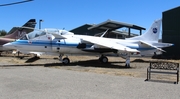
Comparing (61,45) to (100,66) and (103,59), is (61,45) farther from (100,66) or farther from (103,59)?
(103,59)

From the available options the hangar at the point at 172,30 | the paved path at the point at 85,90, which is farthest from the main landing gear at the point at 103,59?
the paved path at the point at 85,90

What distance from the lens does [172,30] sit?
25875mm

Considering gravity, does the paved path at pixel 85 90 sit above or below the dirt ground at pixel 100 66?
above

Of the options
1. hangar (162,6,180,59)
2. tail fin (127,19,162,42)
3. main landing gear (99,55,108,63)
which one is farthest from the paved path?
hangar (162,6,180,59)

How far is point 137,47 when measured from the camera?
20.1 meters

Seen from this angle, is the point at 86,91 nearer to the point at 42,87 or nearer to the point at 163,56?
the point at 42,87

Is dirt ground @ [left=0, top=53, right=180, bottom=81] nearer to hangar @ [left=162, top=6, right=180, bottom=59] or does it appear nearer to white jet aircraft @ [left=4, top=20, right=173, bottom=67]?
white jet aircraft @ [left=4, top=20, right=173, bottom=67]

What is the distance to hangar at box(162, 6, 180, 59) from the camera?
25.4 m

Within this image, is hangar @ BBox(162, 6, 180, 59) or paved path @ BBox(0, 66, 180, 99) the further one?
hangar @ BBox(162, 6, 180, 59)

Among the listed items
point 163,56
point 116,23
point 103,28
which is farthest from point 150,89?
point 103,28

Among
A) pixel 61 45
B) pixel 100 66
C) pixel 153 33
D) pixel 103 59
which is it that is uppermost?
pixel 153 33

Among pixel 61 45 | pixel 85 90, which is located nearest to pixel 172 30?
pixel 61 45

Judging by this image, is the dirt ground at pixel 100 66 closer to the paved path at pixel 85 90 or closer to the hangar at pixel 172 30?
the paved path at pixel 85 90

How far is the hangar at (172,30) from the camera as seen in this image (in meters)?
25.4
